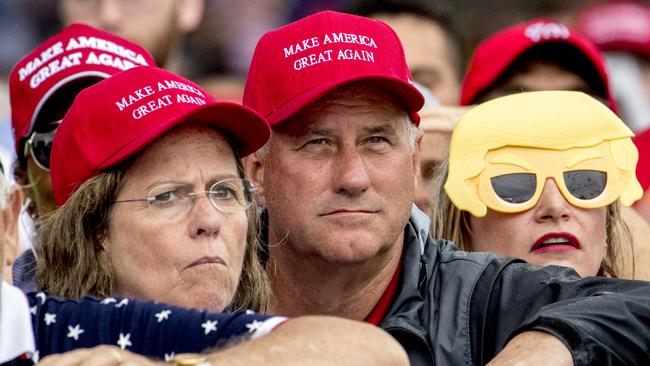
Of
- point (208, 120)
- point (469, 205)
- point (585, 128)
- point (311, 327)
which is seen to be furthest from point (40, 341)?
point (585, 128)

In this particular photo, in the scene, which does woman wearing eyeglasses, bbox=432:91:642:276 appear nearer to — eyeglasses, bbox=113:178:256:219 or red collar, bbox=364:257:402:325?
red collar, bbox=364:257:402:325

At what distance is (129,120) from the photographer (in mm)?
3762

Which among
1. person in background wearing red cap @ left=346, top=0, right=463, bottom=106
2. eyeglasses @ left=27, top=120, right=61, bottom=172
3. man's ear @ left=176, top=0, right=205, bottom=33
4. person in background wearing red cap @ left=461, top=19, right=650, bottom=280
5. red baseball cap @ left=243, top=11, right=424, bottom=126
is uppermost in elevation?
man's ear @ left=176, top=0, right=205, bottom=33

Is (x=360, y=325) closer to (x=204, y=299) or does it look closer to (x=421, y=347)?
(x=204, y=299)

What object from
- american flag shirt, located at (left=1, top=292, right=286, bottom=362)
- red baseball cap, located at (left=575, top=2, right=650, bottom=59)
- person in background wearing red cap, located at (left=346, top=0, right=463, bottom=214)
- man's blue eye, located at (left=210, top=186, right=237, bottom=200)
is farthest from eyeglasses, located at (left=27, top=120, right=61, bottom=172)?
red baseball cap, located at (left=575, top=2, right=650, bottom=59)

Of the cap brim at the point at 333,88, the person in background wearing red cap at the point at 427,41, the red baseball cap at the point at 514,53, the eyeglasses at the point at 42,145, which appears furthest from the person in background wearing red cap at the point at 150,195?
the person in background wearing red cap at the point at 427,41

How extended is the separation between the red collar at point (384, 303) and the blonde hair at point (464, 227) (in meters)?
0.56

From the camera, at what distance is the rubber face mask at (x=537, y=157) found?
15.5 ft

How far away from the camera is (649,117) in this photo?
26.5ft

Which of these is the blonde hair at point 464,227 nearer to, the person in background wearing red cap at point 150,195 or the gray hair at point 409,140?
the gray hair at point 409,140

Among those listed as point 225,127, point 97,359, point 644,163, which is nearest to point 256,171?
point 225,127

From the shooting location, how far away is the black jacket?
3.86m

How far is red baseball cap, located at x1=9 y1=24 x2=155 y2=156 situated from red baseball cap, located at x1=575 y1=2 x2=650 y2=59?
3579 millimetres

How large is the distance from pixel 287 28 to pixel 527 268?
3.40ft
